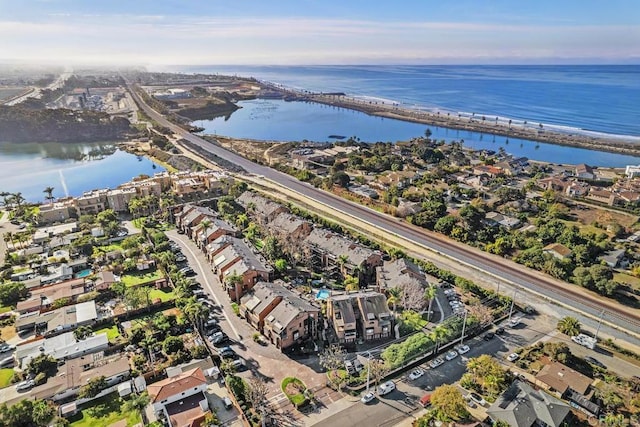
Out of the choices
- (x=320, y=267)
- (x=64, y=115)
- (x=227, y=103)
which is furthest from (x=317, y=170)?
(x=227, y=103)

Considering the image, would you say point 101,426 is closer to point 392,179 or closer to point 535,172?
point 392,179

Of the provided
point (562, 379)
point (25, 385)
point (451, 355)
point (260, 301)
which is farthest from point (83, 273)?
point (562, 379)

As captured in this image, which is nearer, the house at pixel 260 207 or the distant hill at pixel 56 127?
the house at pixel 260 207

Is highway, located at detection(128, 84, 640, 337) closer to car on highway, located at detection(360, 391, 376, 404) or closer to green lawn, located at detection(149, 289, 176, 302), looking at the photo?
car on highway, located at detection(360, 391, 376, 404)

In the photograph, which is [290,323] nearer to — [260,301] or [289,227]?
[260,301]

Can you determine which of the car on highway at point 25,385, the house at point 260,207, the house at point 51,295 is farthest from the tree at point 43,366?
the house at point 260,207

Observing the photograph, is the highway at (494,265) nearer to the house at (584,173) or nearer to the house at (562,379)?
the house at (562,379)
